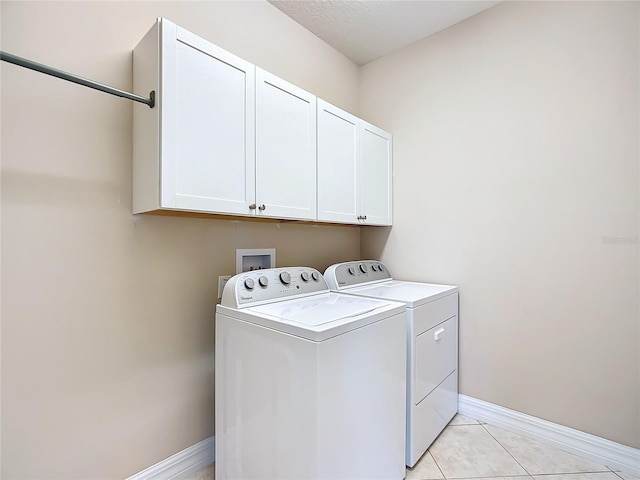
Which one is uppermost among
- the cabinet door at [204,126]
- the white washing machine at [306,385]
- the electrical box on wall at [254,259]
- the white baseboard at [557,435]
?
the cabinet door at [204,126]

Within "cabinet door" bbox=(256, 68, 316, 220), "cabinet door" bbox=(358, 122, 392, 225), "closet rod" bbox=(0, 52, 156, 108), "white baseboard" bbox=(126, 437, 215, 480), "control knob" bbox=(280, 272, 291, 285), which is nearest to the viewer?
"closet rod" bbox=(0, 52, 156, 108)

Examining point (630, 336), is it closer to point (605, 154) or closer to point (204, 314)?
point (605, 154)

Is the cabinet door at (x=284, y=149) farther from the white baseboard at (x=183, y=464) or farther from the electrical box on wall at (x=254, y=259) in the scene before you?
the white baseboard at (x=183, y=464)

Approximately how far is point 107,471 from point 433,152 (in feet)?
8.09

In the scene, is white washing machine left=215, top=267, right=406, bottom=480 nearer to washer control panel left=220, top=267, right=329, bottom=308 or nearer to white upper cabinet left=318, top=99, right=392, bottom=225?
washer control panel left=220, top=267, right=329, bottom=308

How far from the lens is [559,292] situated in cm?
177

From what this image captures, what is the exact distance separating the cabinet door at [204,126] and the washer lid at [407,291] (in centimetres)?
85

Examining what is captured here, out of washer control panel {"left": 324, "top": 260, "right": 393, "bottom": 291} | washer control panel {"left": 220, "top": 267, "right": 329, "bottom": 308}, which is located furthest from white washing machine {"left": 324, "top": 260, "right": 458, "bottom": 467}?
washer control panel {"left": 220, "top": 267, "right": 329, "bottom": 308}

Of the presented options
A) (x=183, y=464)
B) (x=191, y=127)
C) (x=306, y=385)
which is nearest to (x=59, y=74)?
(x=191, y=127)

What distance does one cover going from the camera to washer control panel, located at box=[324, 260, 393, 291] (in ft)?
6.49

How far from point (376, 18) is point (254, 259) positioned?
68.6 inches

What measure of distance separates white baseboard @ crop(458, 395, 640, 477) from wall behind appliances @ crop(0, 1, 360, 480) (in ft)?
5.30

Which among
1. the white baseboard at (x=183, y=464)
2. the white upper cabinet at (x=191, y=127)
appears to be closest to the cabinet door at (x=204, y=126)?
the white upper cabinet at (x=191, y=127)

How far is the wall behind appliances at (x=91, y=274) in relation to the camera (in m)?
1.13
